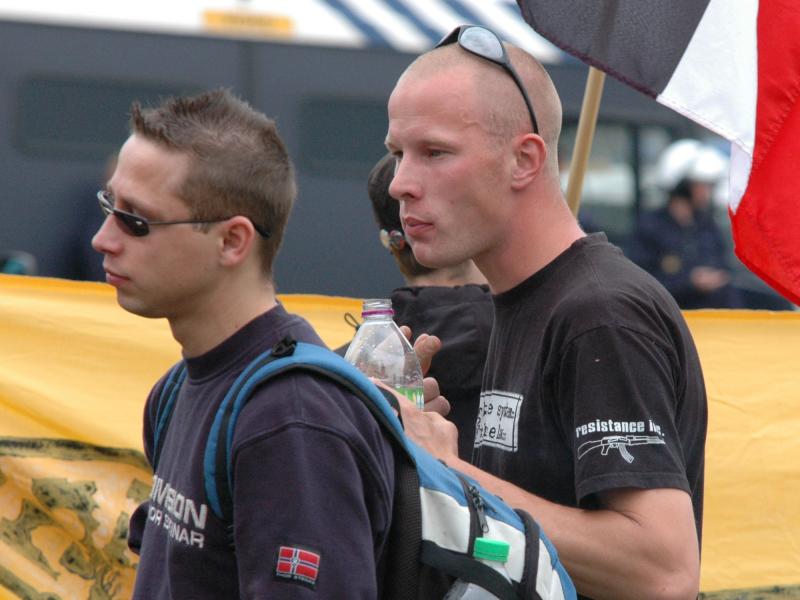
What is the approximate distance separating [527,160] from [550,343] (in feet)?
1.37

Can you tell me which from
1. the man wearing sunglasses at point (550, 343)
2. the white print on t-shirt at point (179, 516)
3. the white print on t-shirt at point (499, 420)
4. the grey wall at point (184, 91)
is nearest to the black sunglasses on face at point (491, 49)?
the man wearing sunglasses at point (550, 343)

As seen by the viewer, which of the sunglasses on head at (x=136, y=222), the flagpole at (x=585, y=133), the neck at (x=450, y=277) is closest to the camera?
the sunglasses on head at (x=136, y=222)

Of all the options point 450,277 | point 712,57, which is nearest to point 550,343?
point 712,57

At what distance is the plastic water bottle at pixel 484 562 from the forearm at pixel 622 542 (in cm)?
35

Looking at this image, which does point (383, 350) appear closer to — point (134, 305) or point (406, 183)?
point (406, 183)

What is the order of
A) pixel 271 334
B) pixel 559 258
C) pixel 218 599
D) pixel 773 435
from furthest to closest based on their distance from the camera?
pixel 773 435 < pixel 559 258 < pixel 271 334 < pixel 218 599

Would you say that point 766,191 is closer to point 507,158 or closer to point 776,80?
point 776,80

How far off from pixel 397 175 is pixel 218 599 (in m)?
1.01

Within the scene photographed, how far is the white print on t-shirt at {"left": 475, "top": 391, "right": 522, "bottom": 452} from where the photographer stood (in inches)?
109

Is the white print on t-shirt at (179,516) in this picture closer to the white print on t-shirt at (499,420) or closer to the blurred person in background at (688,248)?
the white print on t-shirt at (499,420)

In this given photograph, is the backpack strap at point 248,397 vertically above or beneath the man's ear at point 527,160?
beneath

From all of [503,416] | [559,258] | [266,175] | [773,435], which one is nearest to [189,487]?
[266,175]

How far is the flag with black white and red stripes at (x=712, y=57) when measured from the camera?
340 cm

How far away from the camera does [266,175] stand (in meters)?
2.49
